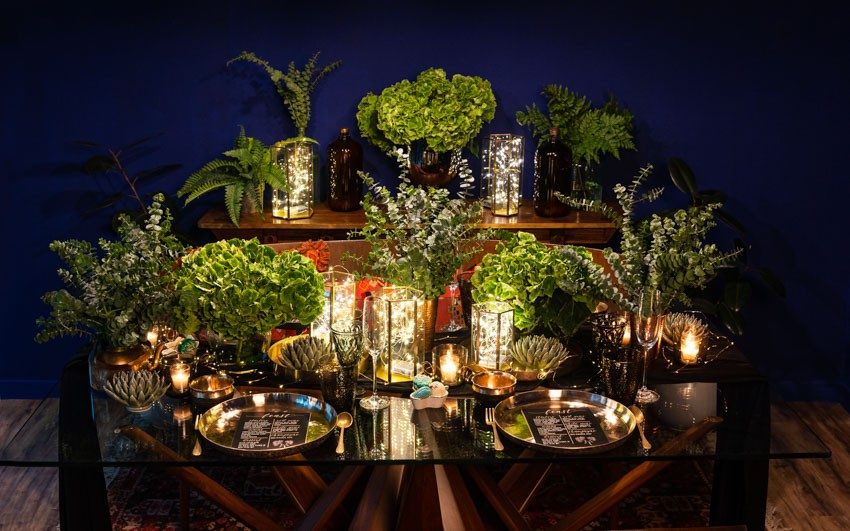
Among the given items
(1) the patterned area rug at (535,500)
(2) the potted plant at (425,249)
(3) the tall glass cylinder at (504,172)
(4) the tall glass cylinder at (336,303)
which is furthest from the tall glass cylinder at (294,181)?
(2) the potted plant at (425,249)

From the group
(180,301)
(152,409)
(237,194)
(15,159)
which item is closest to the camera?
(152,409)

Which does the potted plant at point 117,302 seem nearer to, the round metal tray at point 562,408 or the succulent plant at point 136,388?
the succulent plant at point 136,388

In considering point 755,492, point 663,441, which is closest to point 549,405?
point 663,441

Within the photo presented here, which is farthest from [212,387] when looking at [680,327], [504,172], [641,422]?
[504,172]

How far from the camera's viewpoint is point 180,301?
2.43 metres

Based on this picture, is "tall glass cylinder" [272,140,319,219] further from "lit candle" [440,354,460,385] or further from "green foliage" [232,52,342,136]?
"lit candle" [440,354,460,385]

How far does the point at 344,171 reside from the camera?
4004 millimetres

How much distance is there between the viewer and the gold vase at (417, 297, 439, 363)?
2.58 meters

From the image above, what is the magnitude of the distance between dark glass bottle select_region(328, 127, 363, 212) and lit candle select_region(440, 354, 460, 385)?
171 cm

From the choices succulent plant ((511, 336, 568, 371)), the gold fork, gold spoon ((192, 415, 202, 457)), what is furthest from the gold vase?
gold spoon ((192, 415, 202, 457))

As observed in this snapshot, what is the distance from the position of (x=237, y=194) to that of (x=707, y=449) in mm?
2329

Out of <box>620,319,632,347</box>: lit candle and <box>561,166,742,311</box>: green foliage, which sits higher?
<box>561,166,742,311</box>: green foliage

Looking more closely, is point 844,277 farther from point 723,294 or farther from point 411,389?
point 411,389

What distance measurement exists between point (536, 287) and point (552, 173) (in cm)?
141
